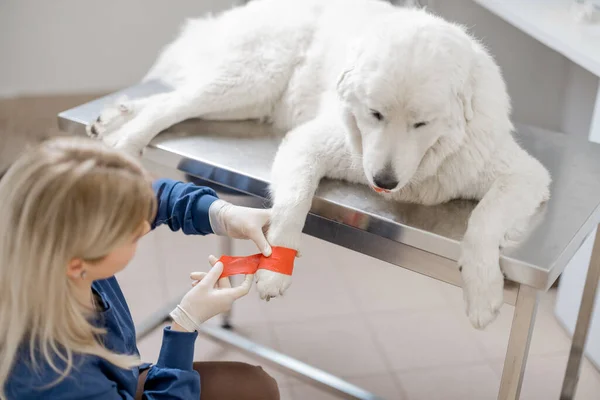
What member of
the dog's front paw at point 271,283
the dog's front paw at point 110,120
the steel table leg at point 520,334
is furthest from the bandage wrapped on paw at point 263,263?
the dog's front paw at point 110,120

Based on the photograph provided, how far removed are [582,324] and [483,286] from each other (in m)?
0.66

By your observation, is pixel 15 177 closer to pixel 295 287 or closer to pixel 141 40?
pixel 295 287

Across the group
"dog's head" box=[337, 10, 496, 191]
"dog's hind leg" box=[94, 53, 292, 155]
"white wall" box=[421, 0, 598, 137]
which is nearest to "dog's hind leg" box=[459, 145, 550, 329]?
"dog's head" box=[337, 10, 496, 191]

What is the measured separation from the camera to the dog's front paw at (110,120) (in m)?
1.50

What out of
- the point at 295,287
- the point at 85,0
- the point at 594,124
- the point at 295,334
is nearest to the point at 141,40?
the point at 85,0

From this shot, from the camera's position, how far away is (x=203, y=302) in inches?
41.1

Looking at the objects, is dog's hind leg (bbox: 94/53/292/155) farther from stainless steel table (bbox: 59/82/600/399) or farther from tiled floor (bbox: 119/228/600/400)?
tiled floor (bbox: 119/228/600/400)

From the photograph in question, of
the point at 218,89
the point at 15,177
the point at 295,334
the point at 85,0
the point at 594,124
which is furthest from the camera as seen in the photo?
the point at 85,0

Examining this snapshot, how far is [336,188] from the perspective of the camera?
126 cm

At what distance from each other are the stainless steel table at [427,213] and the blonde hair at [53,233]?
0.43 meters

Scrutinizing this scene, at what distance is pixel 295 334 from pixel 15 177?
4.19 feet

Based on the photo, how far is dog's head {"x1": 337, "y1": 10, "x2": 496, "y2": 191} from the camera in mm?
1080

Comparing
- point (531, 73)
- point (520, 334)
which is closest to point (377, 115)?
point (520, 334)

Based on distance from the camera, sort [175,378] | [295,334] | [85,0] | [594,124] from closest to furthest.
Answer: [175,378], [594,124], [295,334], [85,0]
